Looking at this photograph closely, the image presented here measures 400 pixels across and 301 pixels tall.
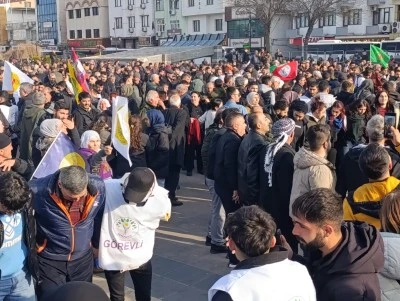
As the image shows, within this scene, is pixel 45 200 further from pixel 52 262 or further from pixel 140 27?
pixel 140 27

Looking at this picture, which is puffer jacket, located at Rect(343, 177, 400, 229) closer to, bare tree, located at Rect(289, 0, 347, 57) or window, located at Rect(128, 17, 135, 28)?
bare tree, located at Rect(289, 0, 347, 57)

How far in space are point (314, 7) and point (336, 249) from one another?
47303 millimetres

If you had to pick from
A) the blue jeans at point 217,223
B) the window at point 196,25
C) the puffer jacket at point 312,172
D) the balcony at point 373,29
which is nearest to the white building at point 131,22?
the window at point 196,25

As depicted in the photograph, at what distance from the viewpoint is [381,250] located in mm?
2834

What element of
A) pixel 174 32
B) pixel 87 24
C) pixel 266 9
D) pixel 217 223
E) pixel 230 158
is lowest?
pixel 217 223

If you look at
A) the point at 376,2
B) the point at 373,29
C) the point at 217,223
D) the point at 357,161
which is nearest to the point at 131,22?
the point at 376,2

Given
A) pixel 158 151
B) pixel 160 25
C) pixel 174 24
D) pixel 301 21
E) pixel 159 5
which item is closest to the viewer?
pixel 158 151

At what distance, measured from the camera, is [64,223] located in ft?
13.1

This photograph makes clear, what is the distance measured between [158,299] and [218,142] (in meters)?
1.90

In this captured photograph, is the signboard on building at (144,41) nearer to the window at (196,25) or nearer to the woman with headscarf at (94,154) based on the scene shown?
the window at (196,25)

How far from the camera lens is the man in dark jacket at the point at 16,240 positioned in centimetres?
364

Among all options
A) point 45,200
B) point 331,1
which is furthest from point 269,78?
point 331,1

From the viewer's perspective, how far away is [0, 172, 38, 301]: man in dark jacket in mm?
3641

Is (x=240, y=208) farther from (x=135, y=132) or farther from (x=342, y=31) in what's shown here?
(x=342, y=31)
